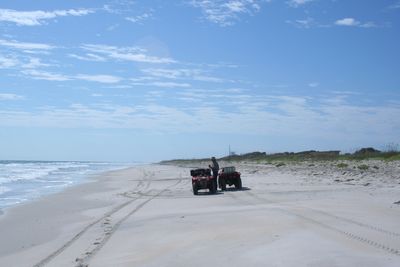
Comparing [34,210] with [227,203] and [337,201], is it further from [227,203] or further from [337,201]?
[337,201]

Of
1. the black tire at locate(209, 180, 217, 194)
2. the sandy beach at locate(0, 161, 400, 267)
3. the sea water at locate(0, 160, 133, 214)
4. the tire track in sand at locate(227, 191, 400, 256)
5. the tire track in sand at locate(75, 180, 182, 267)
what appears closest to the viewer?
the sandy beach at locate(0, 161, 400, 267)

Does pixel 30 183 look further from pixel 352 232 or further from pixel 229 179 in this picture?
pixel 352 232

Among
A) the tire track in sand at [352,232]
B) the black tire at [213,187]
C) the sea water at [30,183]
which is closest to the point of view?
the tire track in sand at [352,232]

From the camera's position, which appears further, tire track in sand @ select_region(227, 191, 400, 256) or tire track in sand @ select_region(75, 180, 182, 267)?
tire track in sand @ select_region(75, 180, 182, 267)

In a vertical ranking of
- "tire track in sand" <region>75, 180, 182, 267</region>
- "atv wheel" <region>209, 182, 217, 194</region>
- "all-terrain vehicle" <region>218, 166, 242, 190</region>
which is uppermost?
"all-terrain vehicle" <region>218, 166, 242, 190</region>

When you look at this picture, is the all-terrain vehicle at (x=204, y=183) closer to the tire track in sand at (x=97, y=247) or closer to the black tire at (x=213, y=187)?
the black tire at (x=213, y=187)

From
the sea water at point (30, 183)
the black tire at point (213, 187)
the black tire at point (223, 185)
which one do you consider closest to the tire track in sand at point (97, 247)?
the sea water at point (30, 183)

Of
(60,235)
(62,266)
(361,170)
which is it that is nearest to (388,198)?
(60,235)

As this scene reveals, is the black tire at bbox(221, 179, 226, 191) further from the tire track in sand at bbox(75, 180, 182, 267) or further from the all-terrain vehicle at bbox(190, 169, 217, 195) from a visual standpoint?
the tire track in sand at bbox(75, 180, 182, 267)

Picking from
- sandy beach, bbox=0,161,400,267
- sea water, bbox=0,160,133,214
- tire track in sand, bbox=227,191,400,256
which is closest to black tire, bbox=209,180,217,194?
sandy beach, bbox=0,161,400,267

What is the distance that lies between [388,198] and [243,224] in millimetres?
7946

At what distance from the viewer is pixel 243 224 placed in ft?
41.5

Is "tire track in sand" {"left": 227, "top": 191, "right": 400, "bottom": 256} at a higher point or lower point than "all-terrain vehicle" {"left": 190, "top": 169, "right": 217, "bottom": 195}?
lower

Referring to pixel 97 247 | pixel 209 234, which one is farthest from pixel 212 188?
pixel 97 247
